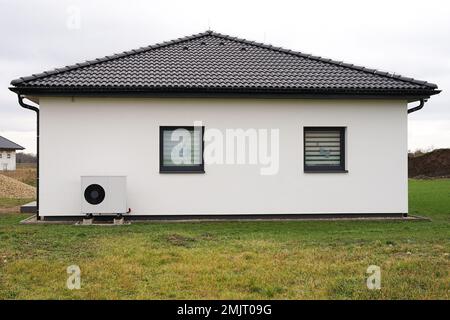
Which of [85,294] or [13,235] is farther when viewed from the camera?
[13,235]

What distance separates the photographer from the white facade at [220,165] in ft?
39.4

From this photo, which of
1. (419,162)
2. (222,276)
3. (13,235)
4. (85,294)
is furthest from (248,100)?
(419,162)

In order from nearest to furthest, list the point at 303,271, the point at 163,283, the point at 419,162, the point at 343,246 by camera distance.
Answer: the point at 163,283
the point at 303,271
the point at 343,246
the point at 419,162

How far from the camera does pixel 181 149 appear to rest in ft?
40.7

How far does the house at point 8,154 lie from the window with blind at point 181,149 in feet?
188

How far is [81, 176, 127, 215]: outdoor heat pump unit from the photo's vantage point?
11.5m

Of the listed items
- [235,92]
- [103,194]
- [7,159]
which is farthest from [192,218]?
[7,159]

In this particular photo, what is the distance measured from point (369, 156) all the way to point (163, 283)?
817cm

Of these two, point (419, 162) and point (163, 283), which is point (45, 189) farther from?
point (419, 162)

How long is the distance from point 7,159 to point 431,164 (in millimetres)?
49476

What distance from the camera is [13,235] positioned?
9.51 meters
